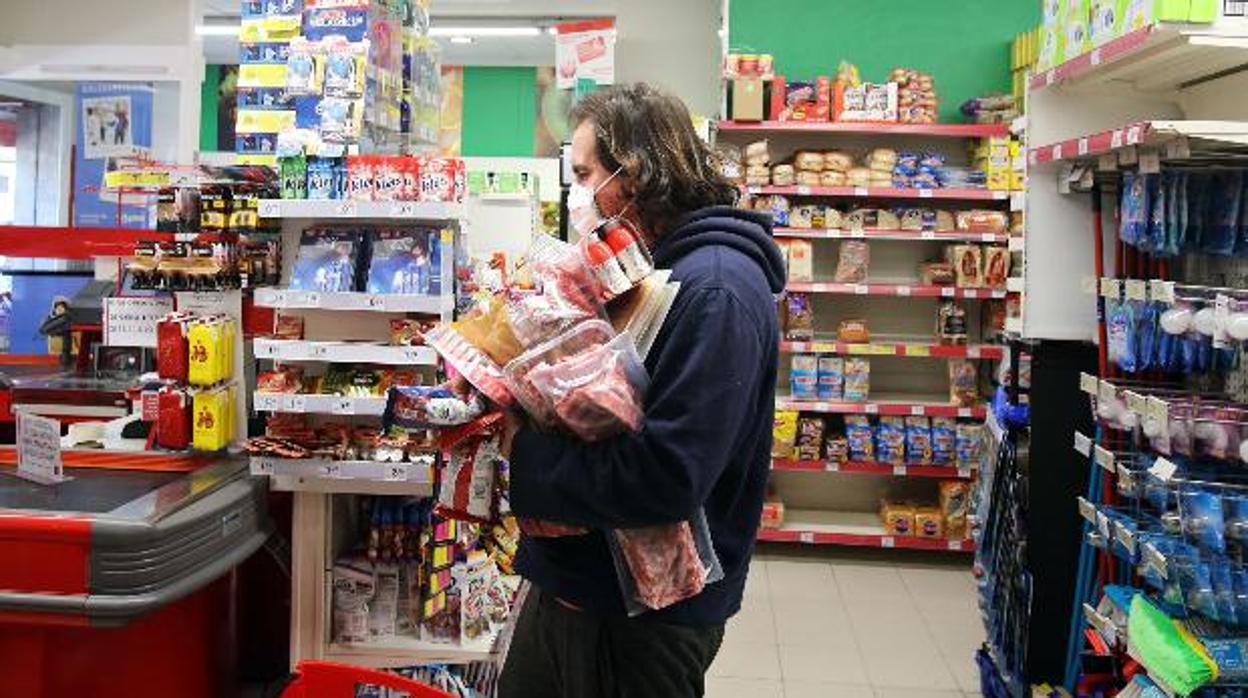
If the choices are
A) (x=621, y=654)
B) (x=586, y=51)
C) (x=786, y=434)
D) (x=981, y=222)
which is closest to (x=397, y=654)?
(x=621, y=654)

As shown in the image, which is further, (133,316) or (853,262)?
(853,262)

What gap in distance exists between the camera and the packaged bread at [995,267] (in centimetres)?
647

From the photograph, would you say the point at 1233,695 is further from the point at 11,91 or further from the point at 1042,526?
the point at 11,91

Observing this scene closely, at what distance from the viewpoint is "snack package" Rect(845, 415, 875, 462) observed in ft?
21.4

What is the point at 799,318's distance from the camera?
6.62m

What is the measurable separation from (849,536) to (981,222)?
6.73 ft

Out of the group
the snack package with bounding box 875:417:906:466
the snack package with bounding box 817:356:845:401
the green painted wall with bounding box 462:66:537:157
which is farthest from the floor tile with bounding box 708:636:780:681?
the green painted wall with bounding box 462:66:537:157

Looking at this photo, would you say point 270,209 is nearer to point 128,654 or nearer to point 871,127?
point 128,654

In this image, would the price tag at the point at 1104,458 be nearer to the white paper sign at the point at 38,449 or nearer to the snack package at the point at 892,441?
the white paper sign at the point at 38,449

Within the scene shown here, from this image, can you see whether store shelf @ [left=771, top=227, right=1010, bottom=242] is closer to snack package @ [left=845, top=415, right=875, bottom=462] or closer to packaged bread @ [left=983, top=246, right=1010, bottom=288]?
packaged bread @ [left=983, top=246, right=1010, bottom=288]

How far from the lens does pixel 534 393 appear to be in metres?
1.65


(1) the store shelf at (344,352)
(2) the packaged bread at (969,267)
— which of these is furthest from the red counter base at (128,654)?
(2) the packaged bread at (969,267)

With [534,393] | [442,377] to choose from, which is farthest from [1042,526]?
[534,393]

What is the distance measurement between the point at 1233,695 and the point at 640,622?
1618 mm
